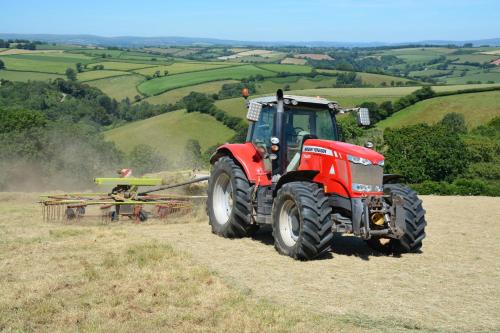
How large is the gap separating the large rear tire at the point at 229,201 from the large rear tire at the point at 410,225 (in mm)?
2465

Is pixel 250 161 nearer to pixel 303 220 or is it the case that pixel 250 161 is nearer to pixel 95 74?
pixel 303 220

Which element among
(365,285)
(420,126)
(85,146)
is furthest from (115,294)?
(420,126)

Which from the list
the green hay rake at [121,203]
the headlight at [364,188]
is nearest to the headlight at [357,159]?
the headlight at [364,188]

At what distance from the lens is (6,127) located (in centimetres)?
4547

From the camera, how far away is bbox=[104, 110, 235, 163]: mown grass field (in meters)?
56.9

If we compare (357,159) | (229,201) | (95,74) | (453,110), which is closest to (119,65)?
(95,74)

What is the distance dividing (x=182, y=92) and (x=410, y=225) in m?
75.2

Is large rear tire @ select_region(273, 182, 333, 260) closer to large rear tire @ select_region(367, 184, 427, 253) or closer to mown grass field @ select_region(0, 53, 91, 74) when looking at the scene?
large rear tire @ select_region(367, 184, 427, 253)

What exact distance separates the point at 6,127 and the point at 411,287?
138ft

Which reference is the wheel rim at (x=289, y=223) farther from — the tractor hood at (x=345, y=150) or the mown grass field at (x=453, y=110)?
the mown grass field at (x=453, y=110)

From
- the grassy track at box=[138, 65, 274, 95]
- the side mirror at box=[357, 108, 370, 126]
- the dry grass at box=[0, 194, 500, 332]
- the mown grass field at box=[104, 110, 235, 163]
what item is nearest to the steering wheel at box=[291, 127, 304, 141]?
the side mirror at box=[357, 108, 370, 126]

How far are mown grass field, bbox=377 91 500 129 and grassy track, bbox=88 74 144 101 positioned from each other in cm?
3992

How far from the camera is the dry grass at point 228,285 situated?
6.67m

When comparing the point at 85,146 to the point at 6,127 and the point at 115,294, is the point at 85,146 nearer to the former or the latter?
the point at 6,127
